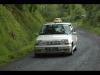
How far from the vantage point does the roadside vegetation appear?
74.0ft

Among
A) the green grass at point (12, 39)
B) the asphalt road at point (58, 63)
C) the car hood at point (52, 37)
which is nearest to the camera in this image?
the asphalt road at point (58, 63)

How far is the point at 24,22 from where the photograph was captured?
3434cm

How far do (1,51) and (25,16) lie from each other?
14.1 metres

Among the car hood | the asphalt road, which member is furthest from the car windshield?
the asphalt road

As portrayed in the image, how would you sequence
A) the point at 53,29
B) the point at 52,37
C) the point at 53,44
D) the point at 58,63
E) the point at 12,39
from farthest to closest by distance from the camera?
1. the point at 12,39
2. the point at 53,29
3. the point at 52,37
4. the point at 53,44
5. the point at 58,63

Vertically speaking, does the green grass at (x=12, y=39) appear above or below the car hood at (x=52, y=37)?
below

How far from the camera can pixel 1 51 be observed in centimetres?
2184

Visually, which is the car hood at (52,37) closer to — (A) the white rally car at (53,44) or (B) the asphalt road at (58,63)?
(A) the white rally car at (53,44)

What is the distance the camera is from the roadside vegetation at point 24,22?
888 inches

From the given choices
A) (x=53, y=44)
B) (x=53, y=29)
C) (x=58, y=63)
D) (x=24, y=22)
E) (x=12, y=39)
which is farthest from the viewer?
(x=24, y=22)

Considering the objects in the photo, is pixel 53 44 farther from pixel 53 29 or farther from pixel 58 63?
pixel 58 63

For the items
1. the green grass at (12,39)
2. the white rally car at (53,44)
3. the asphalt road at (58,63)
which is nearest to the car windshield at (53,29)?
the white rally car at (53,44)

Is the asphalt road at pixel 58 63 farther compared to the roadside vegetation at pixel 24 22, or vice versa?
the roadside vegetation at pixel 24 22

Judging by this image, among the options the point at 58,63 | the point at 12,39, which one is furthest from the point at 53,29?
the point at 12,39
